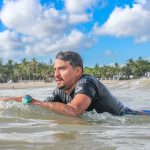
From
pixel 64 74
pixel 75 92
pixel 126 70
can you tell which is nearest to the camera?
pixel 75 92

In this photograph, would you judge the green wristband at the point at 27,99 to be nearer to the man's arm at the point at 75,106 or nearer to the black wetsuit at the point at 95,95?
the man's arm at the point at 75,106

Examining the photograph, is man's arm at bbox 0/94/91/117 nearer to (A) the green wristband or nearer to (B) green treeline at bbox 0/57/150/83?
(A) the green wristband

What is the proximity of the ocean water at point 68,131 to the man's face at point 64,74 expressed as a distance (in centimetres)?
42

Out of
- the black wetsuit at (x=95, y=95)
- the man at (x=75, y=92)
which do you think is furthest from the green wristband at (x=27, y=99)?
the black wetsuit at (x=95, y=95)

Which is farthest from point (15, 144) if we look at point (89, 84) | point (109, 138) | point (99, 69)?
point (99, 69)

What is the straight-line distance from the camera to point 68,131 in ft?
13.8

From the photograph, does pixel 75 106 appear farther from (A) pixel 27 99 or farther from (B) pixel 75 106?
(A) pixel 27 99

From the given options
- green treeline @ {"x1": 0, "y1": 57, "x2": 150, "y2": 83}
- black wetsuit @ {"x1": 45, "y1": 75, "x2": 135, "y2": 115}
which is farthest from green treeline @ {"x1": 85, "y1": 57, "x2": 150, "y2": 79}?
black wetsuit @ {"x1": 45, "y1": 75, "x2": 135, "y2": 115}

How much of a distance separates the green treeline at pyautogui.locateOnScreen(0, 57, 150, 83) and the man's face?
12475 centimetres

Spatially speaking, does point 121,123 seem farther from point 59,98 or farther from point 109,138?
point 109,138

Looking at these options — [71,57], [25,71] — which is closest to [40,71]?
[25,71]

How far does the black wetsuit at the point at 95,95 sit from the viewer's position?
16.7 feet

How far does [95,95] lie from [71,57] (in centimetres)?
59

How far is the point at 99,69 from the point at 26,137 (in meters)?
137
